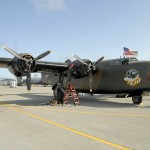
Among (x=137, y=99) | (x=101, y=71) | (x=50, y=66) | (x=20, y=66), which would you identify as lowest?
(x=137, y=99)

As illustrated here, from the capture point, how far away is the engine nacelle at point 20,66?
1939 cm

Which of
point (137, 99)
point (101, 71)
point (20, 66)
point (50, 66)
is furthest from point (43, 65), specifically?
point (137, 99)

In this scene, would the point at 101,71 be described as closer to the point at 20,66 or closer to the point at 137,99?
the point at 137,99

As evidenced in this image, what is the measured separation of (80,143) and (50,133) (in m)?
1.89

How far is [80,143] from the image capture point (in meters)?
7.30

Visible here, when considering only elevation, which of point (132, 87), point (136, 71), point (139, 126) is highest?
point (136, 71)

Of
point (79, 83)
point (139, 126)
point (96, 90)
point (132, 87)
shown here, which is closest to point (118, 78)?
point (132, 87)

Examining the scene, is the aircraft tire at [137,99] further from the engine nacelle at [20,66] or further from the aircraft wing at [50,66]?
the engine nacelle at [20,66]

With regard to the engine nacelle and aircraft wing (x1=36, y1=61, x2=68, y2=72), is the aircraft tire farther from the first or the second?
the engine nacelle

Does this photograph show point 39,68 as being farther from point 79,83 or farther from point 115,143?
point 115,143

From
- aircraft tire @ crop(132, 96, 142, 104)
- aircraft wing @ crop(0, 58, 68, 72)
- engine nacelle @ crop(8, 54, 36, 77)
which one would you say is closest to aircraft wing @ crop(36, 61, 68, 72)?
aircraft wing @ crop(0, 58, 68, 72)

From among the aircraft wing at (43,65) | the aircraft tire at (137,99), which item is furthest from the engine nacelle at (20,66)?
the aircraft tire at (137,99)

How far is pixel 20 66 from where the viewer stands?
1938cm

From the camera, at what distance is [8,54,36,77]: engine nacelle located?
763 inches
